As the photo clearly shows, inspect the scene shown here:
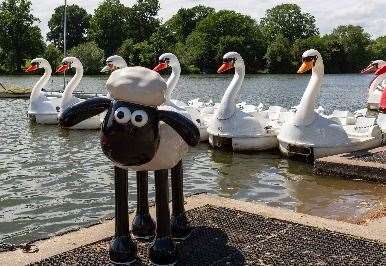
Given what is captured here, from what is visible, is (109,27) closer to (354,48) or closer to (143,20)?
(143,20)

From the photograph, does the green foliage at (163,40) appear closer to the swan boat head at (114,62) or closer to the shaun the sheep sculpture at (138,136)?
the swan boat head at (114,62)

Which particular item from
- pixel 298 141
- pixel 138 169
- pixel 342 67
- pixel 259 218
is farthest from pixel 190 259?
pixel 342 67

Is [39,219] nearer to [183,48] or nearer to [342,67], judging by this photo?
[183,48]

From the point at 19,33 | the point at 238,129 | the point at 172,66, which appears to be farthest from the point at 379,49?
the point at 238,129

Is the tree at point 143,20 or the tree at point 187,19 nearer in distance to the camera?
the tree at point 143,20

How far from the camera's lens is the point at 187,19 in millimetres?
97250

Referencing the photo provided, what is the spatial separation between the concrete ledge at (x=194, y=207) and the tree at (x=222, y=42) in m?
70.5

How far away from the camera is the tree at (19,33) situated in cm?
7406

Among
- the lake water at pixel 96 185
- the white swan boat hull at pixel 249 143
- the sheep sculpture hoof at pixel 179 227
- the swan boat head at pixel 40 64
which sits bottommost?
the lake water at pixel 96 185

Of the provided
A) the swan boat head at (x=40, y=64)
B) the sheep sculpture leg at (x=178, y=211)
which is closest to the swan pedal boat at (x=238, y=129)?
the sheep sculpture leg at (x=178, y=211)

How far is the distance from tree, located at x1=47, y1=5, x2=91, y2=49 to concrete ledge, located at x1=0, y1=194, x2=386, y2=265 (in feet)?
282

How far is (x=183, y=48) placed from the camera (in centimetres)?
8062

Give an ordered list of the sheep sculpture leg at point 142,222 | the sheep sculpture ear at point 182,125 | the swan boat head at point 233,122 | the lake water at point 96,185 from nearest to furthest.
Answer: the sheep sculpture ear at point 182,125
the sheep sculpture leg at point 142,222
the lake water at point 96,185
the swan boat head at point 233,122

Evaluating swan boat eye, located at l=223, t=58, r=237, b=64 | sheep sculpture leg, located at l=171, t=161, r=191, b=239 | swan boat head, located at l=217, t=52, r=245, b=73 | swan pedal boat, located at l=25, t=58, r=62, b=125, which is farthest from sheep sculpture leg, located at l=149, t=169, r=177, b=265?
swan pedal boat, located at l=25, t=58, r=62, b=125
